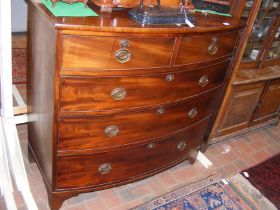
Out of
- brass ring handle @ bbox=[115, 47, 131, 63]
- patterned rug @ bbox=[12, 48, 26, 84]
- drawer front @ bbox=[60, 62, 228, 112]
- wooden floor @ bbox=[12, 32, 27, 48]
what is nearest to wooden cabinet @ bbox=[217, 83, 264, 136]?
drawer front @ bbox=[60, 62, 228, 112]

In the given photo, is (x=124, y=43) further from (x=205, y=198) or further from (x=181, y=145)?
(x=205, y=198)

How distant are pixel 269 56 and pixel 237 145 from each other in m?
0.92

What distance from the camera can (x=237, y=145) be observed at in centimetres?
284

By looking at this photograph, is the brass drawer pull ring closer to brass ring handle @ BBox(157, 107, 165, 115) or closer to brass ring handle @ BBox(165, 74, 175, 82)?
brass ring handle @ BBox(165, 74, 175, 82)

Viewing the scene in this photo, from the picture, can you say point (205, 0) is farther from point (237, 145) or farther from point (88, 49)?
point (237, 145)

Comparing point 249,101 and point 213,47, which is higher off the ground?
point 213,47

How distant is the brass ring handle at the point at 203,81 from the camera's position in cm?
176

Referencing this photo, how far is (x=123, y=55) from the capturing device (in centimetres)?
134

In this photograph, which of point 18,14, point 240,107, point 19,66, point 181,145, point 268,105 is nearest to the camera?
point 181,145

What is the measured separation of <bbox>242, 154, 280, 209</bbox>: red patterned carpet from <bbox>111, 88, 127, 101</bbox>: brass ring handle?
1552mm

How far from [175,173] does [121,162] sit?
0.75 metres

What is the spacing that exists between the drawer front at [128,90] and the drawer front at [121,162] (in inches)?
12.9

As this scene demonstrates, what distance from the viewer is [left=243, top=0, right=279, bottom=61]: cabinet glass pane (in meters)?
2.33

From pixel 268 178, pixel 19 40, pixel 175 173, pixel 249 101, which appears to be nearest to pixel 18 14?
pixel 19 40
